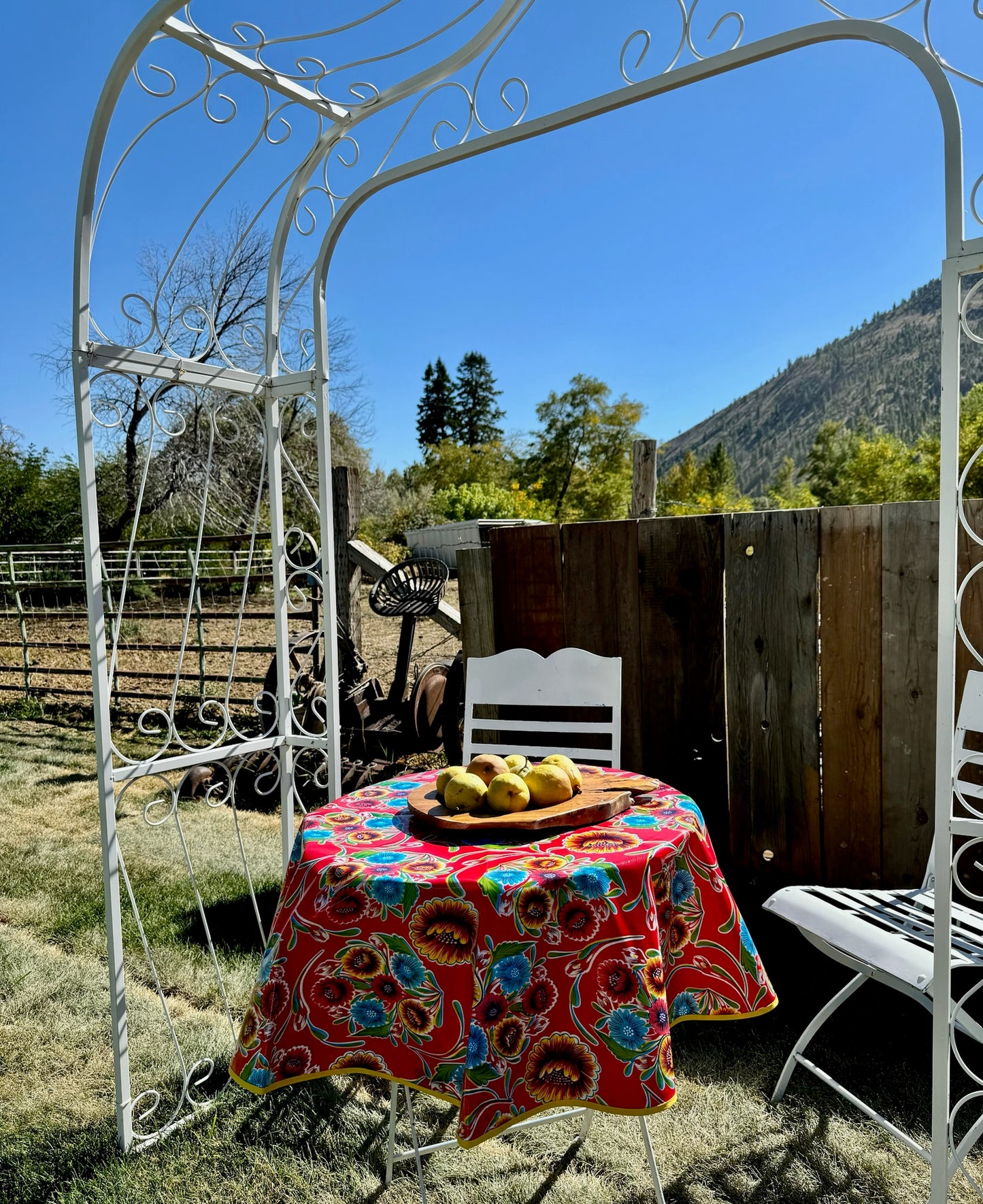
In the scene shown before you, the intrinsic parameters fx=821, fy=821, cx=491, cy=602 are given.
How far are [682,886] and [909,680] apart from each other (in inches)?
53.4

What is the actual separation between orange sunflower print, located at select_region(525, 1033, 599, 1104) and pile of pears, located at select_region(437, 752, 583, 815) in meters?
0.46

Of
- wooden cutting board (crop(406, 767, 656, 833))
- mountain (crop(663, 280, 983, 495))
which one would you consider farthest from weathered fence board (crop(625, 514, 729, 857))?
mountain (crop(663, 280, 983, 495))

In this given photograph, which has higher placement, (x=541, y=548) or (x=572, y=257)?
(x=572, y=257)

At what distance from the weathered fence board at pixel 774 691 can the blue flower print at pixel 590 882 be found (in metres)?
1.58

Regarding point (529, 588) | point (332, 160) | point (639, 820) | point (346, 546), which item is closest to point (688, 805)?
point (639, 820)

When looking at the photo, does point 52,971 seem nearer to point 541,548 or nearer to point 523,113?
point 541,548

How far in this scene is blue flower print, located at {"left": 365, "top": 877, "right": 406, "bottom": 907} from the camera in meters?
1.45

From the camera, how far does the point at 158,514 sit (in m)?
11.5

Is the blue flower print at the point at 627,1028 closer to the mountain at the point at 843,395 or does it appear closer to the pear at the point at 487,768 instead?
the pear at the point at 487,768

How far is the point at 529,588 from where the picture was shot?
3141mm

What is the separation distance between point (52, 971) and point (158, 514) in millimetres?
9470

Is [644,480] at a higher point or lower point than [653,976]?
higher

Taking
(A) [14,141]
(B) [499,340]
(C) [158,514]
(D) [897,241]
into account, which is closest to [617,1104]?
(C) [158,514]

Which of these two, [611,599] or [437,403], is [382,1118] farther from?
[437,403]
